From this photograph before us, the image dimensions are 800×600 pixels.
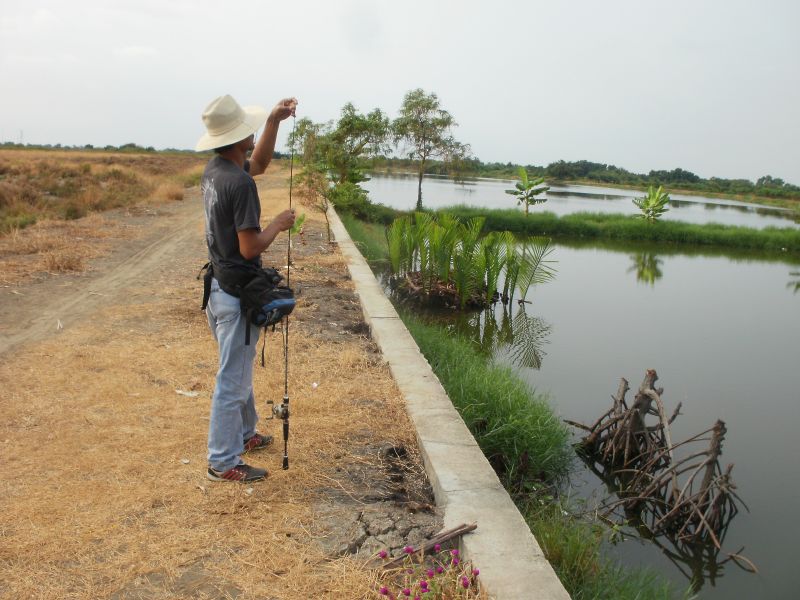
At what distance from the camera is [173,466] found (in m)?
3.48

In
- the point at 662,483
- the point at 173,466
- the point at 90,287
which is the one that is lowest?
the point at 662,483

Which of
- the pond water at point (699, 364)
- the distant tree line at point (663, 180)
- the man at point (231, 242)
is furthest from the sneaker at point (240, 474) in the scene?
the distant tree line at point (663, 180)

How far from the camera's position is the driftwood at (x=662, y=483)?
4.60m

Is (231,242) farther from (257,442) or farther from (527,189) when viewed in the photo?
(527,189)

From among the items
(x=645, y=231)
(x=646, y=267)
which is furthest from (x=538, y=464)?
(x=645, y=231)

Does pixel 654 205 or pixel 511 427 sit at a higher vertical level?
pixel 654 205

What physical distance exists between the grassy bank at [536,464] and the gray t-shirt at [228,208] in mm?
2129

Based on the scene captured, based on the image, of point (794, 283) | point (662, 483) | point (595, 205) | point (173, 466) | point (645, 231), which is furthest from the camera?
point (595, 205)

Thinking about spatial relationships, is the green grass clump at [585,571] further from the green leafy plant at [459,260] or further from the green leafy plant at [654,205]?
the green leafy plant at [654,205]

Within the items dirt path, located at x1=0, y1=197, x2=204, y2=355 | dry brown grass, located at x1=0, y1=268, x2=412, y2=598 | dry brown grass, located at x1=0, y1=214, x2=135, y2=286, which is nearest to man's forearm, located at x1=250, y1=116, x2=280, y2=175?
dry brown grass, located at x1=0, y1=268, x2=412, y2=598

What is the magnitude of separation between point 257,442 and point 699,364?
7.24 meters

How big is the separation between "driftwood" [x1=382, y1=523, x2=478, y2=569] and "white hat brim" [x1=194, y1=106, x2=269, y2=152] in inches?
78.5

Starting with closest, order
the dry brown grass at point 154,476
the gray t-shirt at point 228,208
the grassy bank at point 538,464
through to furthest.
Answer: the dry brown grass at point 154,476
the gray t-shirt at point 228,208
the grassy bank at point 538,464

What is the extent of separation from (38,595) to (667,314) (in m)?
11.8
